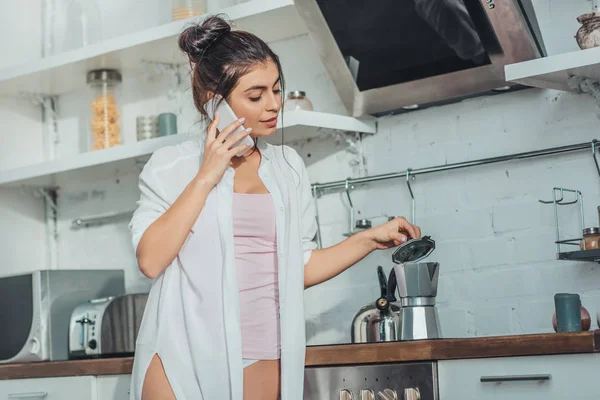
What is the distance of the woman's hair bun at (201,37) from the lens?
2.21m

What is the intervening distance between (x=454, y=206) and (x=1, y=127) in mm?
1965

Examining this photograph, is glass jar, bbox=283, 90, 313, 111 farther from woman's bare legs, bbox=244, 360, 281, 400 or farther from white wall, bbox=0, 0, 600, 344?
woman's bare legs, bbox=244, 360, 281, 400

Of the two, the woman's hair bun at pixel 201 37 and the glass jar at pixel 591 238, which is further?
the glass jar at pixel 591 238

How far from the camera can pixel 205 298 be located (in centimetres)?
207

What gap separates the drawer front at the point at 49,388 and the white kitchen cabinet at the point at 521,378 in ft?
3.90

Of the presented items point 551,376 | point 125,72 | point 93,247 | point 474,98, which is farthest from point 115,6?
point 551,376

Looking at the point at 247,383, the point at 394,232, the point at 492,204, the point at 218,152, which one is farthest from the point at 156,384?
the point at 492,204

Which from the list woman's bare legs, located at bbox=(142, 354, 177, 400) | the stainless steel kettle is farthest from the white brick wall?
woman's bare legs, located at bbox=(142, 354, 177, 400)

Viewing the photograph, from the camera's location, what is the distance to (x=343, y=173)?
125 inches

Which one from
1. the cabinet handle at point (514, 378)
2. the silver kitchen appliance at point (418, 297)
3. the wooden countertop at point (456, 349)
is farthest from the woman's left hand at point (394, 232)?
the cabinet handle at point (514, 378)

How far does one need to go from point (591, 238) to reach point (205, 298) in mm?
1048

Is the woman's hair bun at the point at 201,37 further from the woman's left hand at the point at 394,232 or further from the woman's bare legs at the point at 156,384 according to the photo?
the woman's bare legs at the point at 156,384

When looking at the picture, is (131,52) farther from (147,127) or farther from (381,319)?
(381,319)

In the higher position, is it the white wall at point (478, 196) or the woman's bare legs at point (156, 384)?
the white wall at point (478, 196)
